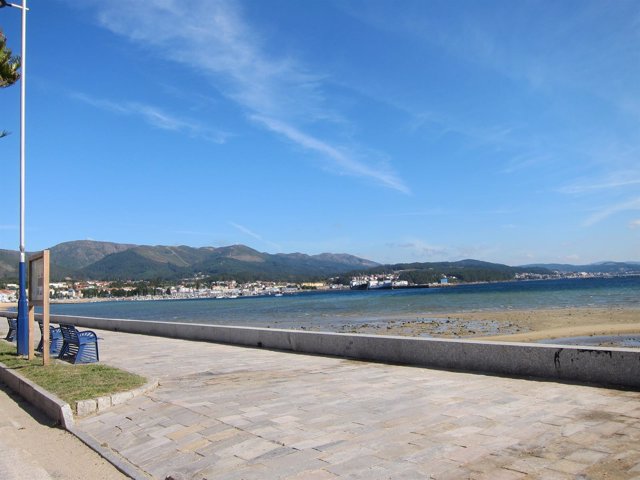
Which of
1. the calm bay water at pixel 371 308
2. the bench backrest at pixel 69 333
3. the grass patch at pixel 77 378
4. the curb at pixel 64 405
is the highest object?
the bench backrest at pixel 69 333

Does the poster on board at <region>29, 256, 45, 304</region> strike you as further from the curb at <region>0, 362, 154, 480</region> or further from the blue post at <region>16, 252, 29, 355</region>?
the curb at <region>0, 362, 154, 480</region>

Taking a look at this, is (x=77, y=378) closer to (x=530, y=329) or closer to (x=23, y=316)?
(x=23, y=316)

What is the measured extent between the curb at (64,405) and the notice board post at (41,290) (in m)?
Answer: 0.84

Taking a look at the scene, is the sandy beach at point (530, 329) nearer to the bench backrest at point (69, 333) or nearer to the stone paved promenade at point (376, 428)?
the stone paved promenade at point (376, 428)

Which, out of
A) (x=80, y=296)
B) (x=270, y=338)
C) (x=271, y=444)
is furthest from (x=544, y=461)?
(x=80, y=296)

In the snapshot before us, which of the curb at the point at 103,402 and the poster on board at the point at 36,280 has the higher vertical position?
the poster on board at the point at 36,280

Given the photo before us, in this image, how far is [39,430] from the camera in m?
6.95

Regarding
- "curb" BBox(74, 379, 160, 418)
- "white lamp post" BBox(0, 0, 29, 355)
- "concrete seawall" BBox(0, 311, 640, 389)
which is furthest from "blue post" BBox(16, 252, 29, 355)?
"curb" BBox(74, 379, 160, 418)

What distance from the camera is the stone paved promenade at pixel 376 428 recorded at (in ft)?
15.2

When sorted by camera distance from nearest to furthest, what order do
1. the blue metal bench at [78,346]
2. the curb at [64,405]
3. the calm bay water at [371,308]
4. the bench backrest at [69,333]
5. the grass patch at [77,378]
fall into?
the curb at [64,405]
the grass patch at [77,378]
the blue metal bench at [78,346]
the bench backrest at [69,333]
the calm bay water at [371,308]

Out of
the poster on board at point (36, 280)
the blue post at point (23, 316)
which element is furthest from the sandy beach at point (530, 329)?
the poster on board at point (36, 280)

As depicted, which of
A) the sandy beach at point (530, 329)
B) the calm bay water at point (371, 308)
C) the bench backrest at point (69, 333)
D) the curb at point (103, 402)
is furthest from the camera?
the calm bay water at point (371, 308)

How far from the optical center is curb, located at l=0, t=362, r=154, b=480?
5.38 meters

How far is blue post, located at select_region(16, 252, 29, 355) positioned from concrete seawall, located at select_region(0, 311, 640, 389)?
5.10 meters
